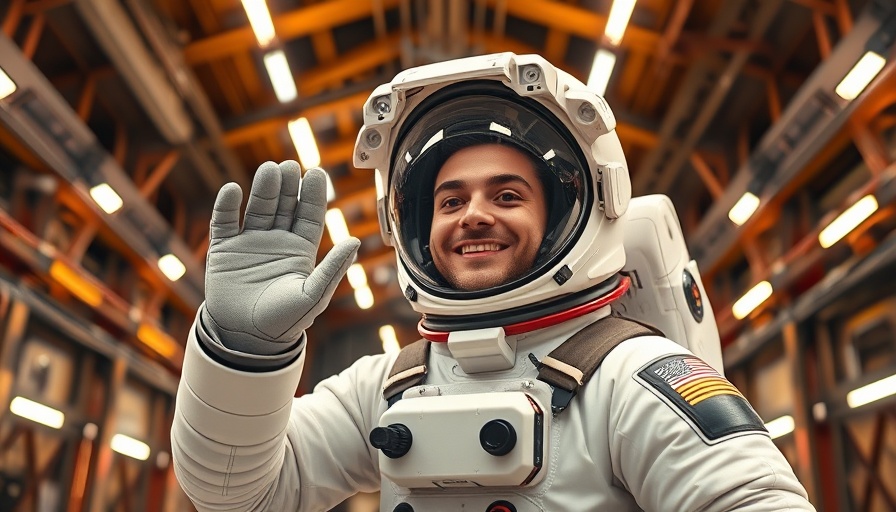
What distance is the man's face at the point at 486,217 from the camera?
1878mm

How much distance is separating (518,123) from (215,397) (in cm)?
91

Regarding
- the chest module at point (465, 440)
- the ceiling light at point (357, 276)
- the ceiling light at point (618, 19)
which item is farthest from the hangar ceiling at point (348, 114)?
the chest module at point (465, 440)

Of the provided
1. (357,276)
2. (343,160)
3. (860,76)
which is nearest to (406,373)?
(860,76)

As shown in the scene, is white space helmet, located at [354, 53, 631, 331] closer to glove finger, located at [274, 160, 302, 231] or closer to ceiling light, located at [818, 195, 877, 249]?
glove finger, located at [274, 160, 302, 231]

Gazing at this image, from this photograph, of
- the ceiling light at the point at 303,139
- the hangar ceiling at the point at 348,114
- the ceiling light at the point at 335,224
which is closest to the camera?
the hangar ceiling at the point at 348,114

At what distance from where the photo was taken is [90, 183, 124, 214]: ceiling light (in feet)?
22.7

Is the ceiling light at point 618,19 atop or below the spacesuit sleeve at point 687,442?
atop

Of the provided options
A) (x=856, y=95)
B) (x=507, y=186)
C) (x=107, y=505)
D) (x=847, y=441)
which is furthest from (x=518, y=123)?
(x=107, y=505)

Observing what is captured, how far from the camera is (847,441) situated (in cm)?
636

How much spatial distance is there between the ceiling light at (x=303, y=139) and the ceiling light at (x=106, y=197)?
179cm

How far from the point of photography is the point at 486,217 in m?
1.88

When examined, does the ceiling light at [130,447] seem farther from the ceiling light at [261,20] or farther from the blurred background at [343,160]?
the ceiling light at [261,20]

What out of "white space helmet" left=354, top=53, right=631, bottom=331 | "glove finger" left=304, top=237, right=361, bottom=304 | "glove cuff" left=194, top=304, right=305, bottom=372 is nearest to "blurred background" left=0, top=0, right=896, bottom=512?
"white space helmet" left=354, top=53, right=631, bottom=331

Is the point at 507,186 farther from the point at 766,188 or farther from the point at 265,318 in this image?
the point at 766,188
